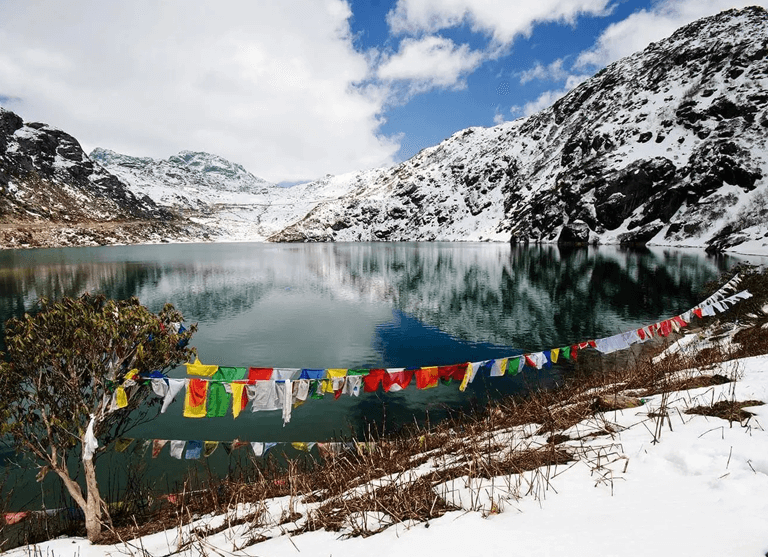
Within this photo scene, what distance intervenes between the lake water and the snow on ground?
29.5ft

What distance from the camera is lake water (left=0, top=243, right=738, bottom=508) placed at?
741 inches

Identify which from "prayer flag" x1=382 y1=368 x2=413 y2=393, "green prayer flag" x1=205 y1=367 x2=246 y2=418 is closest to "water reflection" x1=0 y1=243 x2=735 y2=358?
"prayer flag" x1=382 y1=368 x2=413 y2=393

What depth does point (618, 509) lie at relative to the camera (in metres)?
4.87

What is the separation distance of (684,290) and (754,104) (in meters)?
110

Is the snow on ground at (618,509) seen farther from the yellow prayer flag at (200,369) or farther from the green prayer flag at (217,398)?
the yellow prayer flag at (200,369)

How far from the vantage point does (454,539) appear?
472cm

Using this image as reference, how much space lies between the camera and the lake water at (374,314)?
741 inches

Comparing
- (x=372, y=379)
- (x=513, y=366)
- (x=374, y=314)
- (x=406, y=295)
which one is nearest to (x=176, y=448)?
(x=372, y=379)

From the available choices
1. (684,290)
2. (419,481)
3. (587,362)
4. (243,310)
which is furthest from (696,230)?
(419,481)

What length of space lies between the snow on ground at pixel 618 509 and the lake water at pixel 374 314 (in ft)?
29.5

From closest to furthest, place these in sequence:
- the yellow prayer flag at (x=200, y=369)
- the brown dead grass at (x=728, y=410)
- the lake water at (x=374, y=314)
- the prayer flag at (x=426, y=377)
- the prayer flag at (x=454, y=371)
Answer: the brown dead grass at (x=728, y=410), the yellow prayer flag at (x=200, y=369), the prayer flag at (x=426, y=377), the prayer flag at (x=454, y=371), the lake water at (x=374, y=314)

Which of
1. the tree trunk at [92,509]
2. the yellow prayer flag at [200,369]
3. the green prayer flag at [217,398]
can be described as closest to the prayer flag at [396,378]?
the green prayer flag at [217,398]

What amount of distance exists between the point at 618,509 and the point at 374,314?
36313mm

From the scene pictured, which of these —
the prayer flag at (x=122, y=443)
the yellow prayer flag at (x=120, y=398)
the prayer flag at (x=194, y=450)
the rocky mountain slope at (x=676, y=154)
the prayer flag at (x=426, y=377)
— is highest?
the rocky mountain slope at (x=676, y=154)
